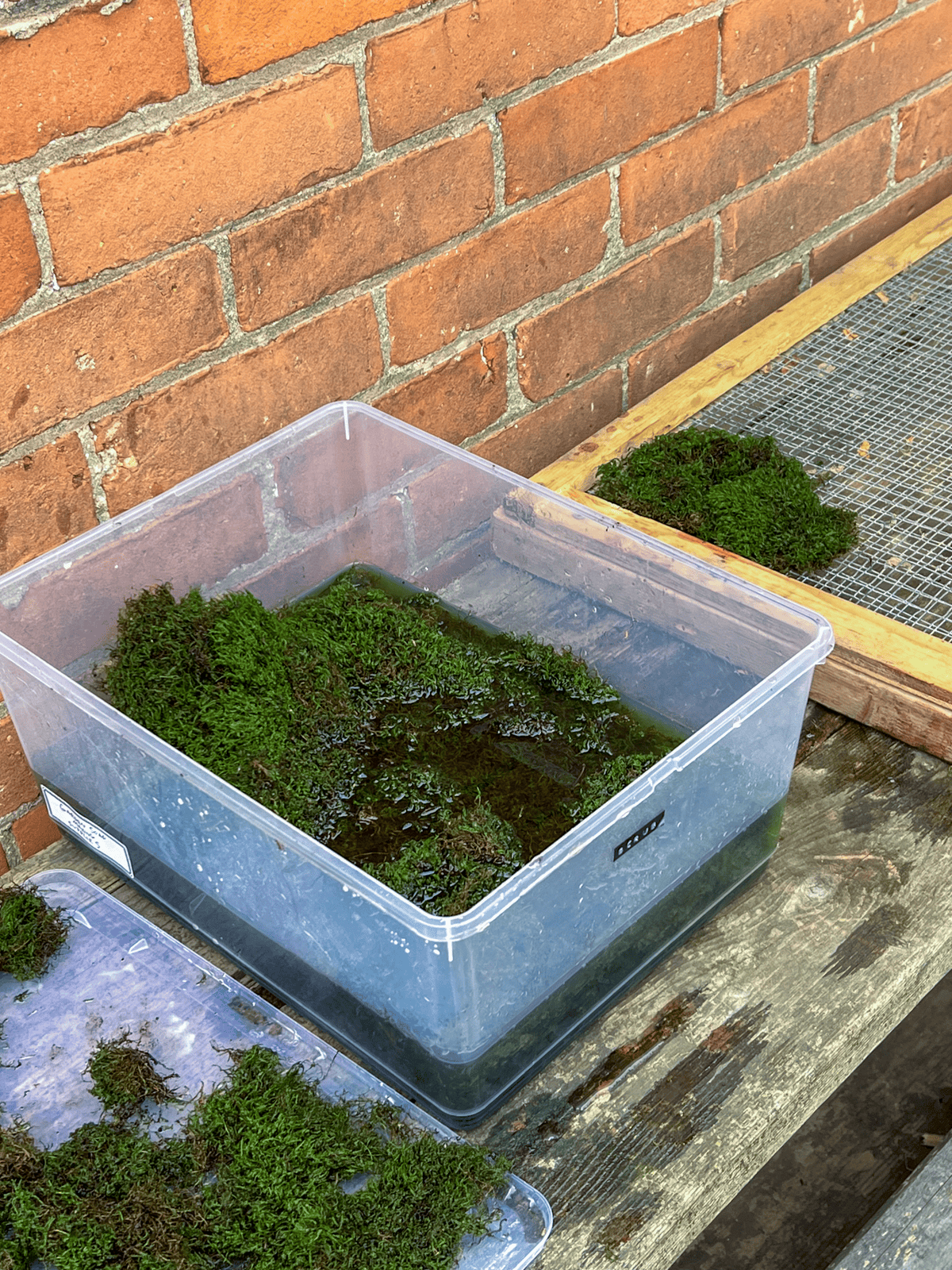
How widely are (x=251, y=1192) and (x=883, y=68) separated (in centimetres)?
154

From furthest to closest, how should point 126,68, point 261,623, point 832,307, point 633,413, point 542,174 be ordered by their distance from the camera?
point 832,307 < point 633,413 < point 542,174 < point 261,623 < point 126,68

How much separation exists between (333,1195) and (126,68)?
0.77 metres

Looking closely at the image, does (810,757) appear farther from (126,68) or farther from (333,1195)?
(126,68)

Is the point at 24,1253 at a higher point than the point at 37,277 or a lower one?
lower

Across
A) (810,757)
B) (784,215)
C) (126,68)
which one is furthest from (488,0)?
(810,757)

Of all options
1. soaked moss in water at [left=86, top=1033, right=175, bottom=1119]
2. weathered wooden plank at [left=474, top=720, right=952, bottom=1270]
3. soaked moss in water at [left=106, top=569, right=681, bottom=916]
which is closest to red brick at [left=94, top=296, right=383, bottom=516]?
soaked moss in water at [left=106, top=569, right=681, bottom=916]

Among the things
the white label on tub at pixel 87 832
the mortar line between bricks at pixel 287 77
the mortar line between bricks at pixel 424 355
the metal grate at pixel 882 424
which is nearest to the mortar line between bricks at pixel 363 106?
the mortar line between bricks at pixel 287 77

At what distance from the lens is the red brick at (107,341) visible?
0.98 m

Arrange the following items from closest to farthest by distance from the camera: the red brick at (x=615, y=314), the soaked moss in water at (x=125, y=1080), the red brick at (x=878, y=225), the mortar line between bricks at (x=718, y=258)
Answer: the soaked moss in water at (x=125, y=1080) < the red brick at (x=615, y=314) < the mortar line between bricks at (x=718, y=258) < the red brick at (x=878, y=225)

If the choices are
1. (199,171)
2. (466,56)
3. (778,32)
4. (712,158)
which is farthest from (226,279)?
(778,32)

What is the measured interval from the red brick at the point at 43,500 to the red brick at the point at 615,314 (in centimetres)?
52

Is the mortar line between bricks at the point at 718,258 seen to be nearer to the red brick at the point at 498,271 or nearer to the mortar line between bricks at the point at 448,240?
the mortar line between bricks at the point at 448,240

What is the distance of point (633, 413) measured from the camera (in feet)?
4.75

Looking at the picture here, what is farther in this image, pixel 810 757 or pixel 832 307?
pixel 832 307
